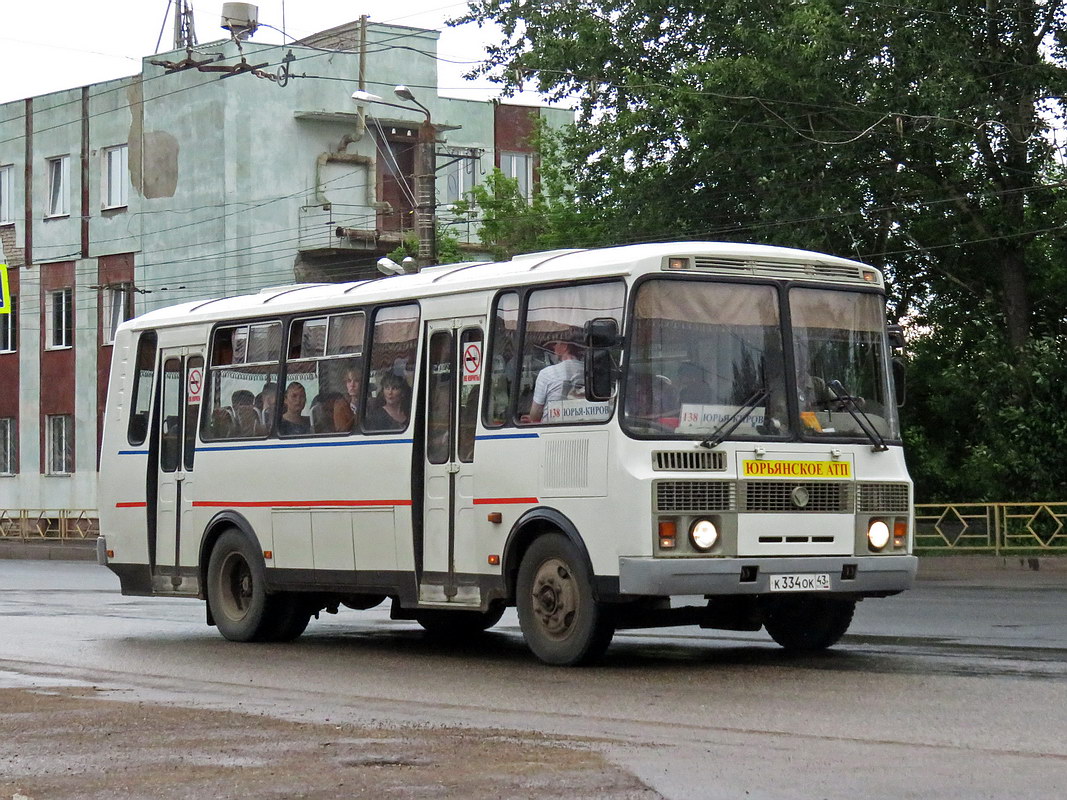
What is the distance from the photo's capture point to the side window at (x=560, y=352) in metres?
12.8

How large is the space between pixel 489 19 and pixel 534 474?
24.3 m

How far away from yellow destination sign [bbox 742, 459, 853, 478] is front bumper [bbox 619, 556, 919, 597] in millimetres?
558

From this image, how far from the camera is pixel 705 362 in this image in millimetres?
12617

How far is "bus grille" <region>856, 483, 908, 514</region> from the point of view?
13031mm

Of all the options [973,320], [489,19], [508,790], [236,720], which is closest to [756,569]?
[236,720]

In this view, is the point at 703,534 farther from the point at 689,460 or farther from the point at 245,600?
the point at 245,600

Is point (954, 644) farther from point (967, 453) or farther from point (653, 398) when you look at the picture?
point (967, 453)

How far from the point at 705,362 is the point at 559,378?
1.06 m

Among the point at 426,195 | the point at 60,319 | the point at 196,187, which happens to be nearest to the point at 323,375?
the point at 426,195

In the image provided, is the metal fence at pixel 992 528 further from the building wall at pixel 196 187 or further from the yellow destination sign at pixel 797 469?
the building wall at pixel 196 187

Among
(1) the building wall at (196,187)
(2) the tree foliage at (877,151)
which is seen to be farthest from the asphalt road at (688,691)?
(1) the building wall at (196,187)

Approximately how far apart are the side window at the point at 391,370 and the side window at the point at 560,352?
4.55 feet

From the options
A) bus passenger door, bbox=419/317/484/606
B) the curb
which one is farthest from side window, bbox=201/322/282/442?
the curb

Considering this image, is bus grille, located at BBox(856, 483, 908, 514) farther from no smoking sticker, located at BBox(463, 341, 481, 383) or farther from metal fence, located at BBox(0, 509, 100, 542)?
metal fence, located at BBox(0, 509, 100, 542)
